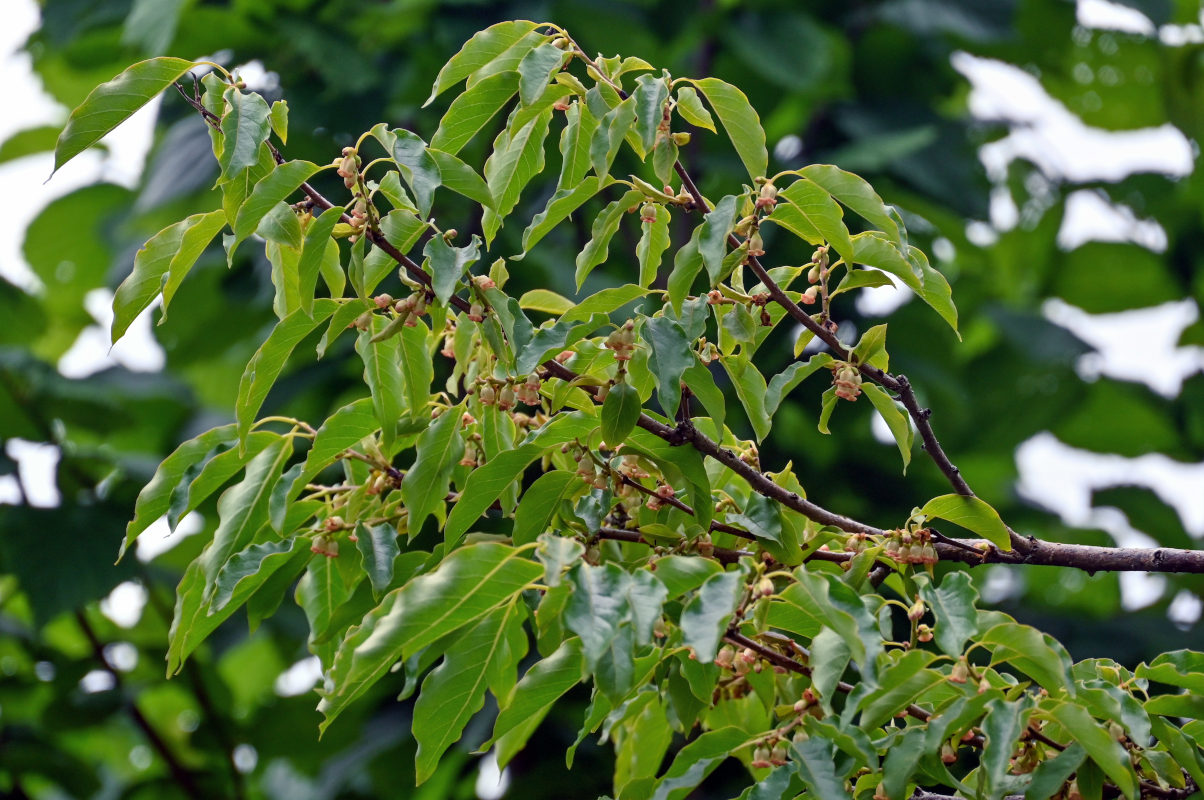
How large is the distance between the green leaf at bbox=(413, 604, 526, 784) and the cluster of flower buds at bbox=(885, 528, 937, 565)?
307mm

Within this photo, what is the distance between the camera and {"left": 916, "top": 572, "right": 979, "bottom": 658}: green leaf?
→ 0.83 meters

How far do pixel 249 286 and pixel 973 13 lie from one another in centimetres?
175

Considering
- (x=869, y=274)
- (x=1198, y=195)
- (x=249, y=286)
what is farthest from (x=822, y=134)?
(x=869, y=274)

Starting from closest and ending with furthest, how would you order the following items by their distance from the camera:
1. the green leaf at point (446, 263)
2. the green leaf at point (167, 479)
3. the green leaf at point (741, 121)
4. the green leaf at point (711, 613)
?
the green leaf at point (711, 613) < the green leaf at point (446, 263) < the green leaf at point (741, 121) < the green leaf at point (167, 479)

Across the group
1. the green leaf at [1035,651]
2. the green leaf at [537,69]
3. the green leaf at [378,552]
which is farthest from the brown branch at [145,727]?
the green leaf at [1035,651]

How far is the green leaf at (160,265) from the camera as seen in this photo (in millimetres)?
908

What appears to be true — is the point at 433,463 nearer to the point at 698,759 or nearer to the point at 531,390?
the point at 531,390

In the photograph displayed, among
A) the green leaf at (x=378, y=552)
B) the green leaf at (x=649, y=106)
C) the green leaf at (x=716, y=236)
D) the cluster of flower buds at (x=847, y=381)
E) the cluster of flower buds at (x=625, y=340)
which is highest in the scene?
the green leaf at (x=649, y=106)

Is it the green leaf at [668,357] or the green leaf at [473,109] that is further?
the green leaf at [473,109]

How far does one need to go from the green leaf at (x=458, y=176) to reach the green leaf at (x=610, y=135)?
0.09m

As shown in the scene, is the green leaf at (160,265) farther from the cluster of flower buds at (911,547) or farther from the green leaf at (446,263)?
the cluster of flower buds at (911,547)

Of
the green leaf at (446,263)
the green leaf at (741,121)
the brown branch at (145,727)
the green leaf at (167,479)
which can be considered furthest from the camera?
the brown branch at (145,727)

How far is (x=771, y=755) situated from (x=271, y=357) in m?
0.49

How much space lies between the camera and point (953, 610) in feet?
2.80
